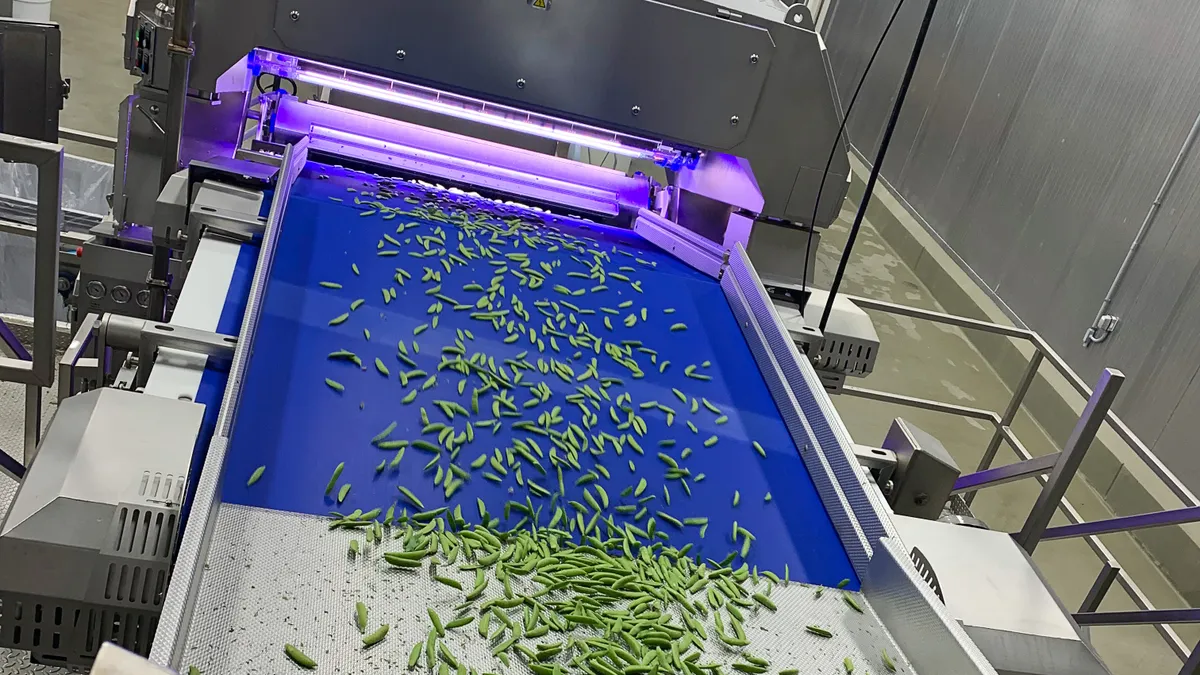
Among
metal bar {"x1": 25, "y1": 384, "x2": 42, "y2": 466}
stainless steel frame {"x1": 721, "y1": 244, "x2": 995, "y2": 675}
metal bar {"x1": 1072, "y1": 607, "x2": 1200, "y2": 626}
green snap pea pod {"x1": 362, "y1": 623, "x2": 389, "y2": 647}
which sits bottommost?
metal bar {"x1": 25, "y1": 384, "x2": 42, "y2": 466}

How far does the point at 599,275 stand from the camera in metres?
2.66

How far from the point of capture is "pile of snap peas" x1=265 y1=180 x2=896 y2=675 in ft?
4.72

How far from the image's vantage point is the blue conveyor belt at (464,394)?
1.67m

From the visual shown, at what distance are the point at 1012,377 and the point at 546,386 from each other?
510 centimetres

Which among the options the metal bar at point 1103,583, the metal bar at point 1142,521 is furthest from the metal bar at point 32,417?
the metal bar at point 1103,583

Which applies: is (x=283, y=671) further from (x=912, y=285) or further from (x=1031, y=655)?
(x=912, y=285)

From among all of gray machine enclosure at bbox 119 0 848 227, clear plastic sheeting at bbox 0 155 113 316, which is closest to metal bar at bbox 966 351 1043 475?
gray machine enclosure at bbox 119 0 848 227

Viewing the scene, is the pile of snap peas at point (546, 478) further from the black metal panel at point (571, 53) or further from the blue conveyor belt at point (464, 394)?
the black metal panel at point (571, 53)

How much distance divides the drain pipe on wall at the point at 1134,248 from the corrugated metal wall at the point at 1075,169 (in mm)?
50

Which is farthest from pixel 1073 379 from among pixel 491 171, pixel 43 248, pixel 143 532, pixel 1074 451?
pixel 43 248

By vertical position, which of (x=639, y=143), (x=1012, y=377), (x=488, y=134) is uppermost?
(x=639, y=143)

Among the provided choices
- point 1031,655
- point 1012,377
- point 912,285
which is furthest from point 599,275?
point 912,285

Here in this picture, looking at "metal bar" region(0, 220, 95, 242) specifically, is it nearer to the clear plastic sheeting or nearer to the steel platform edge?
the steel platform edge

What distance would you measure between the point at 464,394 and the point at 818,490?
80 centimetres
